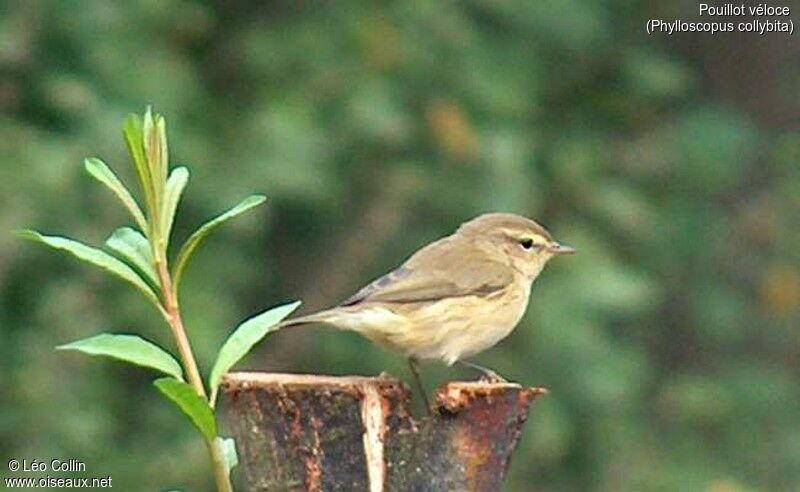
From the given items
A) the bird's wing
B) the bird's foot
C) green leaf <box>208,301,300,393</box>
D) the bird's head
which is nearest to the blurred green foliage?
the bird's head

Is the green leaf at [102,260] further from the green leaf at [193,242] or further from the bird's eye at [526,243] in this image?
the bird's eye at [526,243]

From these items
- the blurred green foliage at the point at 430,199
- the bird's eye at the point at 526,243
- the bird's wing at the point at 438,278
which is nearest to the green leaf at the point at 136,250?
the bird's wing at the point at 438,278

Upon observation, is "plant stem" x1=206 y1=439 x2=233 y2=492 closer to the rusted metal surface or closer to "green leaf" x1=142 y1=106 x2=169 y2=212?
the rusted metal surface

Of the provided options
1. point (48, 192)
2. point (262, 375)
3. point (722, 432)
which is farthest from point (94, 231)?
point (262, 375)

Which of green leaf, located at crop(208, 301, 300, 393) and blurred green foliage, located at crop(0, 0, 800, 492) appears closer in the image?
green leaf, located at crop(208, 301, 300, 393)

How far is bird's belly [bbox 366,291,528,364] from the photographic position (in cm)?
405

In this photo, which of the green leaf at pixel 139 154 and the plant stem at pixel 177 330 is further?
the green leaf at pixel 139 154

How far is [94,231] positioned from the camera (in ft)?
19.0

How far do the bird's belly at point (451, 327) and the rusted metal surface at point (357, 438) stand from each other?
2200mm

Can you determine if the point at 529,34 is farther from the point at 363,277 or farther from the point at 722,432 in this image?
the point at 722,432

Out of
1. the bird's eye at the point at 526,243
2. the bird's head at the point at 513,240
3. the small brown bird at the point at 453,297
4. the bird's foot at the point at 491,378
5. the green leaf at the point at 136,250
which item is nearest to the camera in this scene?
the green leaf at the point at 136,250

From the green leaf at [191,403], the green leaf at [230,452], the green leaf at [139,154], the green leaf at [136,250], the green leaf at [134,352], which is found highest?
the green leaf at [139,154]

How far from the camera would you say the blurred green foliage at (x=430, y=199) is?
5895 millimetres

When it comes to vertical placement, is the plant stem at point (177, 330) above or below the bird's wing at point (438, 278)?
above
